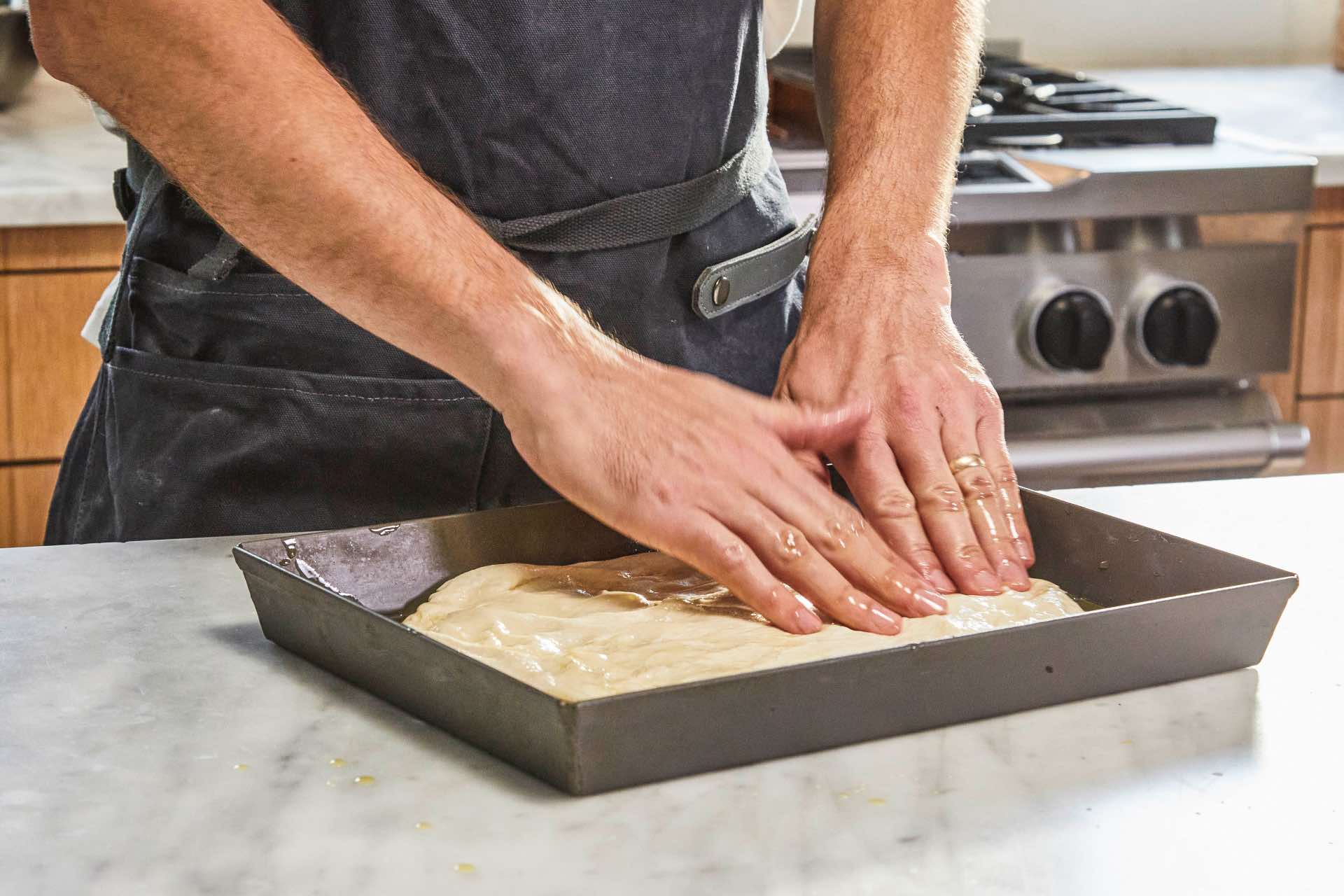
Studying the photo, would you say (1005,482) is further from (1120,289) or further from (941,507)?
(1120,289)

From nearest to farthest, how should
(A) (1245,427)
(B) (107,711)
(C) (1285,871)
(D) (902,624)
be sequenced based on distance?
Result: (C) (1285,871)
(B) (107,711)
(D) (902,624)
(A) (1245,427)

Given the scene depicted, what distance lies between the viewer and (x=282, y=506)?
1156 millimetres

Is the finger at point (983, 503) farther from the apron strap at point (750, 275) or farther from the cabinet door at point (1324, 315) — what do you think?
the cabinet door at point (1324, 315)

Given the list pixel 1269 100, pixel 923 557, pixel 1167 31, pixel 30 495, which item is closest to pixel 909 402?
pixel 923 557

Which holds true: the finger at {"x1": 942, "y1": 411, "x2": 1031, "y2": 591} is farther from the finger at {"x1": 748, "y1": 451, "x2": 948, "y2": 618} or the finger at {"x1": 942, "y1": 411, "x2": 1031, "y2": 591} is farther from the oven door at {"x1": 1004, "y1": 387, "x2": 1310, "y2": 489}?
the oven door at {"x1": 1004, "y1": 387, "x2": 1310, "y2": 489}

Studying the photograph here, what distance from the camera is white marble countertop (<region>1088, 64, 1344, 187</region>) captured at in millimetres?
2092

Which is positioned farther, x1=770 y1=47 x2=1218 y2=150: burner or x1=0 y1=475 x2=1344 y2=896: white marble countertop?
x1=770 y1=47 x2=1218 y2=150: burner

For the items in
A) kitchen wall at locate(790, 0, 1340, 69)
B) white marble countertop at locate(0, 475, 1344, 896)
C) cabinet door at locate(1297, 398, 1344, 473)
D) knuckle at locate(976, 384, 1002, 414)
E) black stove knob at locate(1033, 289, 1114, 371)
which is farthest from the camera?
kitchen wall at locate(790, 0, 1340, 69)

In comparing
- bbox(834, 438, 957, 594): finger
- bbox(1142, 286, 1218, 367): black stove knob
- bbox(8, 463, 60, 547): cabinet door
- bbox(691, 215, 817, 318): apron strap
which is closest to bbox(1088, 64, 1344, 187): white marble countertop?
bbox(1142, 286, 1218, 367): black stove knob

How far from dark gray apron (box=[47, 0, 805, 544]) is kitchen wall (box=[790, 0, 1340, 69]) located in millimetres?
1615

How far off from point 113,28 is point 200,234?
10.0 inches

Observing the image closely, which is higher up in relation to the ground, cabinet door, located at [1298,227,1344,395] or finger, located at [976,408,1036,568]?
finger, located at [976,408,1036,568]

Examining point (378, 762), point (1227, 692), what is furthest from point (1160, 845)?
point (378, 762)

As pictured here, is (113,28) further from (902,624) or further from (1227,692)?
(1227,692)
